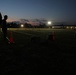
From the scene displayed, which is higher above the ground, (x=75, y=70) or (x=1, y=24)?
(x=1, y=24)

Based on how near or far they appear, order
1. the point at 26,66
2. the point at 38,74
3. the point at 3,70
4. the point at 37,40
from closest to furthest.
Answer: the point at 38,74 → the point at 3,70 → the point at 26,66 → the point at 37,40

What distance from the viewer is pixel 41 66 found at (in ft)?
19.2

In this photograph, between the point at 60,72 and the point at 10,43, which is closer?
the point at 60,72

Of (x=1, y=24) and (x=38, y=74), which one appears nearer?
(x=38, y=74)

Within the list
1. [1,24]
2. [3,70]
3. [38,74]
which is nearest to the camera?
[38,74]

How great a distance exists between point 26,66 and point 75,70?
5.84 feet

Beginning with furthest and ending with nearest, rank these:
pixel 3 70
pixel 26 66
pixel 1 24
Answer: pixel 1 24 < pixel 26 66 < pixel 3 70

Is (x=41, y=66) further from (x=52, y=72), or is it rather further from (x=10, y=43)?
(x=10, y=43)

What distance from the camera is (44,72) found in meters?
5.13

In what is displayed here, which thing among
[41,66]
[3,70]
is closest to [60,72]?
[41,66]

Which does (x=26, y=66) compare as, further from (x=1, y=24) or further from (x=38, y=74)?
(x=1, y=24)

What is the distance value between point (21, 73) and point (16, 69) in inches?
20.1

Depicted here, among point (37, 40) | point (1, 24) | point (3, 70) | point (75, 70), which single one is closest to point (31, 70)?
point (3, 70)

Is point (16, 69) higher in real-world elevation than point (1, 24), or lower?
lower
